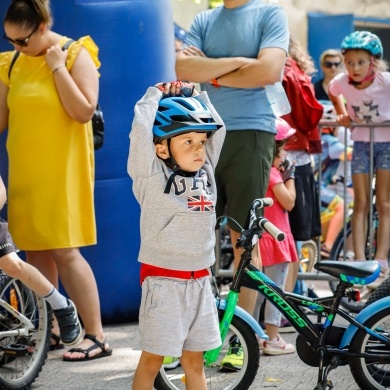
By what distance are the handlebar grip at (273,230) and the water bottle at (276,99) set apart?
123 centimetres

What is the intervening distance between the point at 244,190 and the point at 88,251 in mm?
1439

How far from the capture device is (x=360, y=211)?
26.5 ft

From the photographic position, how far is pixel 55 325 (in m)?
6.79

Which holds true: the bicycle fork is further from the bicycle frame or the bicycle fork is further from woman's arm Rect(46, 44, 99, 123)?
woman's arm Rect(46, 44, 99, 123)

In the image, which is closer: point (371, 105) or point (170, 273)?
point (170, 273)

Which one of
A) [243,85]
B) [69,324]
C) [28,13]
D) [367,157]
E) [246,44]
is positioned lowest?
[69,324]

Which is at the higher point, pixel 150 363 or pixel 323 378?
pixel 150 363

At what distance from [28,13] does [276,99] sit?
4.88ft

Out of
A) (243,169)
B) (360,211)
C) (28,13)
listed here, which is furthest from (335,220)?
(28,13)

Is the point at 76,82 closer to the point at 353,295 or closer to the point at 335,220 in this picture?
the point at 353,295

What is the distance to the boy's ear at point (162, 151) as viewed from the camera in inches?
184

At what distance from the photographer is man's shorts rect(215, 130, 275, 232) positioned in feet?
20.3

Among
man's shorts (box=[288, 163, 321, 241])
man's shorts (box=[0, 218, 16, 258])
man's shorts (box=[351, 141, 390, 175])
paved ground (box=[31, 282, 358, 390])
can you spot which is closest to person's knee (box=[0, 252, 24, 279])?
man's shorts (box=[0, 218, 16, 258])

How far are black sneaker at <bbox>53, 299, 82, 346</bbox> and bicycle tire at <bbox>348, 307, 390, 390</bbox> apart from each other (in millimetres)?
1509
